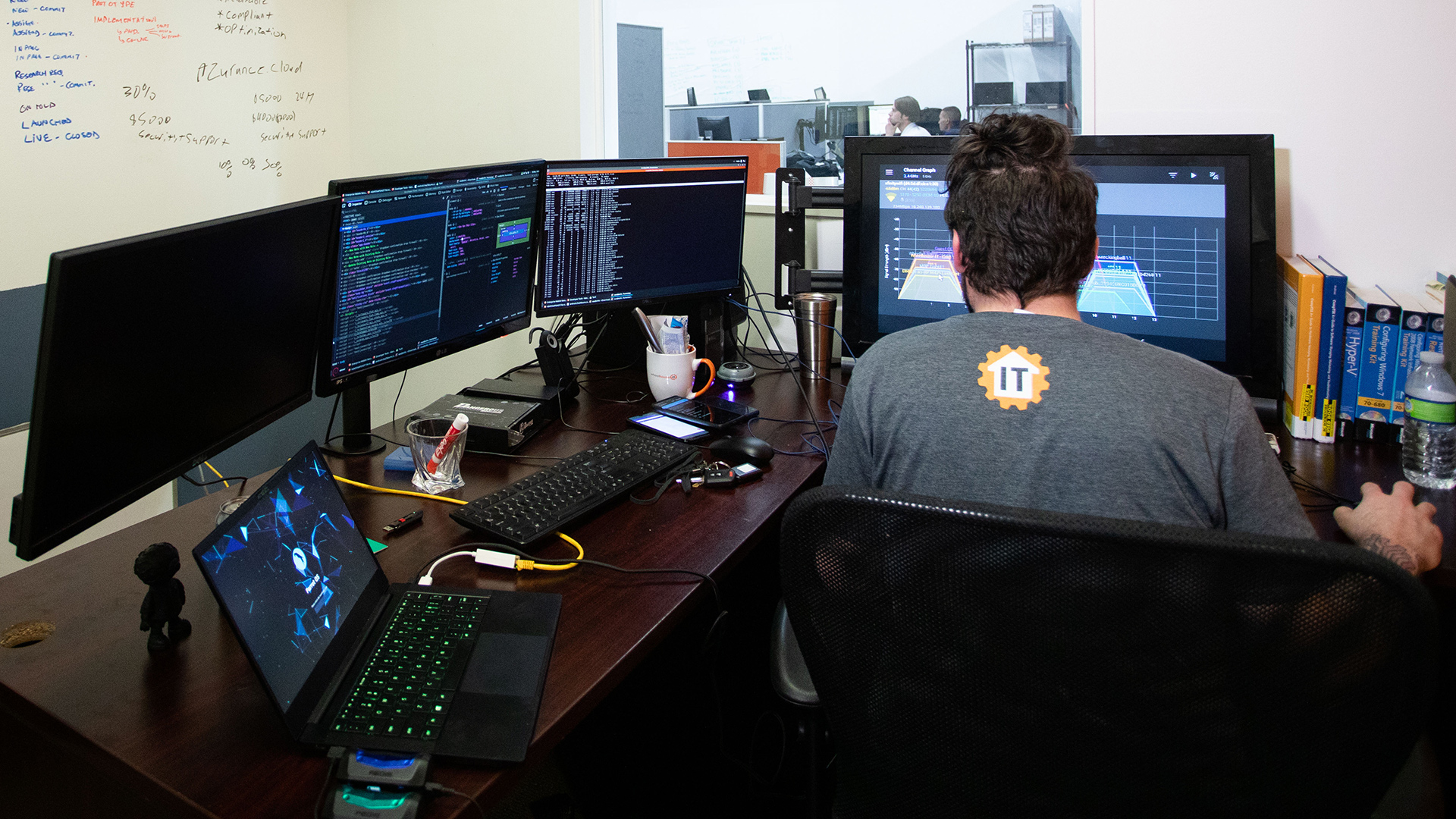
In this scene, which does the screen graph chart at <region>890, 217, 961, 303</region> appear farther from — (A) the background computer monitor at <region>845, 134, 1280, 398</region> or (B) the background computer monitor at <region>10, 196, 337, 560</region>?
(B) the background computer monitor at <region>10, 196, 337, 560</region>

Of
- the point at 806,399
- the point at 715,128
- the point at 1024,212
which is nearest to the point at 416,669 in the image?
the point at 1024,212

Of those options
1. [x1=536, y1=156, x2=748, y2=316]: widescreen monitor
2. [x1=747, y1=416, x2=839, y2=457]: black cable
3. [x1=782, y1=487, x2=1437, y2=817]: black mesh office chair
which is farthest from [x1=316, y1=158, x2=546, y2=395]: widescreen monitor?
[x1=782, y1=487, x2=1437, y2=817]: black mesh office chair

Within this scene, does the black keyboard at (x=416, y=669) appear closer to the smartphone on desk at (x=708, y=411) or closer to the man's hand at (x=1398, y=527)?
the smartphone on desk at (x=708, y=411)

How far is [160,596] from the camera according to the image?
3.42 feet

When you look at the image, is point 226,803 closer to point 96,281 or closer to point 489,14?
point 96,281

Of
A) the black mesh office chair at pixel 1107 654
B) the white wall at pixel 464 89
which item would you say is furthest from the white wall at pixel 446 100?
the black mesh office chair at pixel 1107 654

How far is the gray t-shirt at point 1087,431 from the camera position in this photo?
1056 mm

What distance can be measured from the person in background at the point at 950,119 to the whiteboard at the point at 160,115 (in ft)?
6.47

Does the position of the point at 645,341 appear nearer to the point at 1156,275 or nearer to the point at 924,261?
the point at 924,261

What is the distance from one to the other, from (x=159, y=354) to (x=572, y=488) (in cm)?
58

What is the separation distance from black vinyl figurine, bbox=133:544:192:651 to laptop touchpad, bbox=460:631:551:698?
13.3 inches

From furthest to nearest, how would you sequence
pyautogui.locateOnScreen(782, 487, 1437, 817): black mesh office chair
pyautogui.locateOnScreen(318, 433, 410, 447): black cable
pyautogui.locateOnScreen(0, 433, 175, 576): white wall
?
pyautogui.locateOnScreen(0, 433, 175, 576): white wall, pyautogui.locateOnScreen(318, 433, 410, 447): black cable, pyautogui.locateOnScreen(782, 487, 1437, 817): black mesh office chair

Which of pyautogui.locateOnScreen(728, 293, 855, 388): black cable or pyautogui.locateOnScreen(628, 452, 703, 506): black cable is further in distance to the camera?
pyautogui.locateOnScreen(728, 293, 855, 388): black cable

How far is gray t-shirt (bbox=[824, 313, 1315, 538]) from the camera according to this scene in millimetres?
1056
